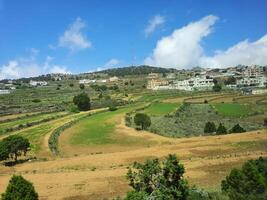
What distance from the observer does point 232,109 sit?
89.4m

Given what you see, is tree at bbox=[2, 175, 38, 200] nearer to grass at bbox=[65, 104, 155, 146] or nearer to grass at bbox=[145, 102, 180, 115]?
grass at bbox=[65, 104, 155, 146]

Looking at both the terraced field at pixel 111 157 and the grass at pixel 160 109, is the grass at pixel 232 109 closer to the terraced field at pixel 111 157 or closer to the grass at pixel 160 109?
the grass at pixel 160 109

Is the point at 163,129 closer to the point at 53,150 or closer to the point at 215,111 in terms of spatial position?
the point at 53,150

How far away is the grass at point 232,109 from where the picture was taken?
82169mm

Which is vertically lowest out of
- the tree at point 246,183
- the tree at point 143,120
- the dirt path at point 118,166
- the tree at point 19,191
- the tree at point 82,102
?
the dirt path at point 118,166

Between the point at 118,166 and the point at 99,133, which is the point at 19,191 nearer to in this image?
the point at 118,166

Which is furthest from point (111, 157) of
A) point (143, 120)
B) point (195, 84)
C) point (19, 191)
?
point (195, 84)

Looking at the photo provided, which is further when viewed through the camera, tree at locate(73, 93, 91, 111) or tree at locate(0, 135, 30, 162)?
tree at locate(73, 93, 91, 111)

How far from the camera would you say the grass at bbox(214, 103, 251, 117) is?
270ft

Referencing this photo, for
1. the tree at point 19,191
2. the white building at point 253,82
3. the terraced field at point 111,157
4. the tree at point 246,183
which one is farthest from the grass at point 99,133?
the white building at point 253,82

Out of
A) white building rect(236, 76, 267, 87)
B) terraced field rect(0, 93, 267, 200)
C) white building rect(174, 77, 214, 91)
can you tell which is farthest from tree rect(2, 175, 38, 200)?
white building rect(236, 76, 267, 87)

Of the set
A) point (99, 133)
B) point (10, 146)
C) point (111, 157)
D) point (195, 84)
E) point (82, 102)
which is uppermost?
point (195, 84)

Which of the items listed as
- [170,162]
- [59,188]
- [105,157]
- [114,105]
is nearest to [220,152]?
[105,157]

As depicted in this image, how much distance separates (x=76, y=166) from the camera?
4225cm
